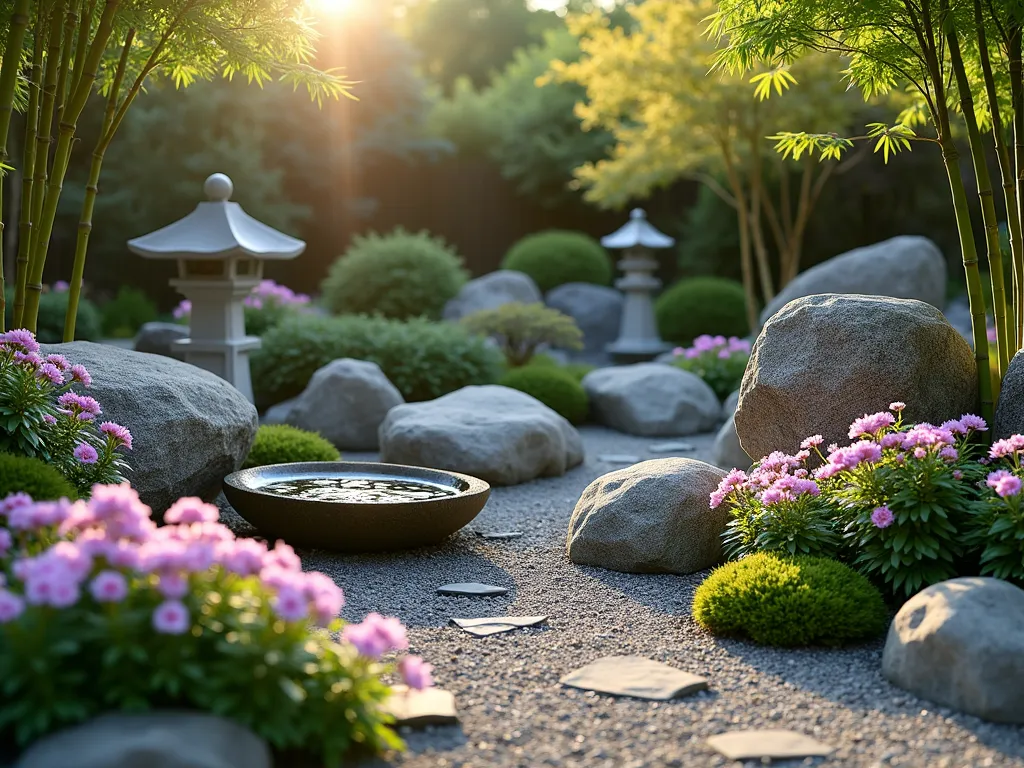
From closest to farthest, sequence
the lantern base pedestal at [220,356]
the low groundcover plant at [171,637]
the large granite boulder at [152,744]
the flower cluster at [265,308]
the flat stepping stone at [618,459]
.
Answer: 1. the large granite boulder at [152,744]
2. the low groundcover plant at [171,637]
3. the lantern base pedestal at [220,356]
4. the flat stepping stone at [618,459]
5. the flower cluster at [265,308]

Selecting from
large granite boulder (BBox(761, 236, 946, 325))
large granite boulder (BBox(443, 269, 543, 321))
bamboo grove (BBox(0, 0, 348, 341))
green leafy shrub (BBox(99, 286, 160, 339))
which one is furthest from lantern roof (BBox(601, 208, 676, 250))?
bamboo grove (BBox(0, 0, 348, 341))

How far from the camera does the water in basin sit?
4.84m

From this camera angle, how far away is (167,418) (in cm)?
464

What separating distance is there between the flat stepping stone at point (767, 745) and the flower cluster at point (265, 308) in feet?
26.1

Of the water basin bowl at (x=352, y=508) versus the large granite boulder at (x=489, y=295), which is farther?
the large granite boulder at (x=489, y=295)

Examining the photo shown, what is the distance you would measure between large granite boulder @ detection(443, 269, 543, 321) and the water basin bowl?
709 centimetres

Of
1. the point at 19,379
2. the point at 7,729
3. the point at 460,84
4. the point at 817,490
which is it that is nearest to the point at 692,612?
the point at 817,490

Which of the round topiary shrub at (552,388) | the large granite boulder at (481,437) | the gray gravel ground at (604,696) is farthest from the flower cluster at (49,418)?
the round topiary shrub at (552,388)

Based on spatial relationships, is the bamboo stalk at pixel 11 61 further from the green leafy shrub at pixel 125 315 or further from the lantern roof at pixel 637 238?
the green leafy shrub at pixel 125 315

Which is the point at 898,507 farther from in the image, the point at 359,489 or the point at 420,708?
the point at 359,489

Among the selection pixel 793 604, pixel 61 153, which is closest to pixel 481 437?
pixel 61 153

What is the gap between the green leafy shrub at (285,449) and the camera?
19.0 feet

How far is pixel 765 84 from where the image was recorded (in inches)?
200

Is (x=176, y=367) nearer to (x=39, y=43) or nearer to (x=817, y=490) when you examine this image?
(x=39, y=43)
